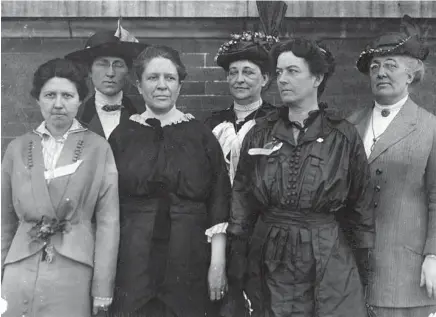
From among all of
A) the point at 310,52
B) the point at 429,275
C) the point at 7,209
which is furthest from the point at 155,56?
the point at 429,275

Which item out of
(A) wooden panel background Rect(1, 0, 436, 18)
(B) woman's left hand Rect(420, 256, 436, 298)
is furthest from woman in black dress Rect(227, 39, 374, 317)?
(A) wooden panel background Rect(1, 0, 436, 18)

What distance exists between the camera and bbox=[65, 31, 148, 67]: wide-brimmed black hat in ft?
13.9

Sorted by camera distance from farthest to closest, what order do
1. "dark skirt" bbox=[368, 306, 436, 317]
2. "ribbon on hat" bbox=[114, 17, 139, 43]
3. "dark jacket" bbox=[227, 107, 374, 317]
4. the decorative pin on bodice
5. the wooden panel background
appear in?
the wooden panel background
"ribbon on hat" bbox=[114, 17, 139, 43]
the decorative pin on bodice
"dark skirt" bbox=[368, 306, 436, 317]
"dark jacket" bbox=[227, 107, 374, 317]

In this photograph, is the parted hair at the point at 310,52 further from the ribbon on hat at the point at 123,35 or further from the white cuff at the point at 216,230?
the ribbon on hat at the point at 123,35

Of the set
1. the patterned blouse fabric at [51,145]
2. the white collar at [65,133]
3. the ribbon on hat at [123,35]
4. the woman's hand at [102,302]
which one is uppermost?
the ribbon on hat at [123,35]

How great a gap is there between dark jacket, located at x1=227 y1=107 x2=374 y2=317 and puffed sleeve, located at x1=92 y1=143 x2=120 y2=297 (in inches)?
25.5

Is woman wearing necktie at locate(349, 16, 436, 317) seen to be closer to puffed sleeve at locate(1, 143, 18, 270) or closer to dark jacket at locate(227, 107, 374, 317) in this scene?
dark jacket at locate(227, 107, 374, 317)

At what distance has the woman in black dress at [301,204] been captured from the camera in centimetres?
311

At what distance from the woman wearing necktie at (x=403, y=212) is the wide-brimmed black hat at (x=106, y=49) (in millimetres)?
1746

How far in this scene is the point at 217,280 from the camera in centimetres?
335

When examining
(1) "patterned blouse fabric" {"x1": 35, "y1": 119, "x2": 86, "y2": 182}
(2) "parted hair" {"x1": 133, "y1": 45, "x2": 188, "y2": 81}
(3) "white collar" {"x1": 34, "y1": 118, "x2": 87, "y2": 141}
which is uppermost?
(2) "parted hair" {"x1": 133, "y1": 45, "x2": 188, "y2": 81}

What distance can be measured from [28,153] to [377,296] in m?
2.11

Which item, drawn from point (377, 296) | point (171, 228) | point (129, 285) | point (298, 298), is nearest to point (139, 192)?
point (171, 228)

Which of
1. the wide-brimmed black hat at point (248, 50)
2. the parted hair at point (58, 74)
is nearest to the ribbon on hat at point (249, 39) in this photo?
the wide-brimmed black hat at point (248, 50)
